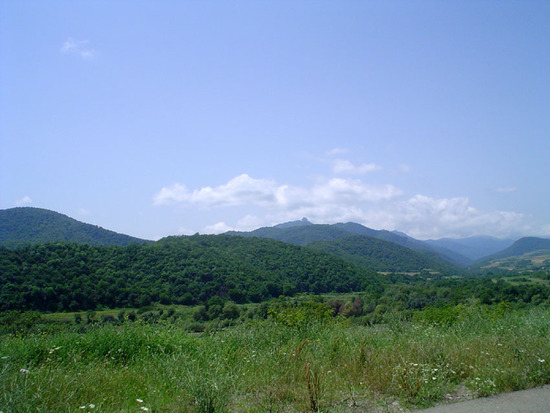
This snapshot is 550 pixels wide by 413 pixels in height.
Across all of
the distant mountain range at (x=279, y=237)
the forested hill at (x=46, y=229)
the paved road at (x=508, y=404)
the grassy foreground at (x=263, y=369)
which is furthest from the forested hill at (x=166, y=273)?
the paved road at (x=508, y=404)

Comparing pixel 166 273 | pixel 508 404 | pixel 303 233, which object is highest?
pixel 303 233

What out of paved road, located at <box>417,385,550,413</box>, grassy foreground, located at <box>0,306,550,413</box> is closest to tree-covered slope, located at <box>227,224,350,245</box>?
grassy foreground, located at <box>0,306,550,413</box>

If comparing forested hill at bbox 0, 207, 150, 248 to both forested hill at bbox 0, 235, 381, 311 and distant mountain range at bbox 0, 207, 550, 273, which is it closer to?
distant mountain range at bbox 0, 207, 550, 273

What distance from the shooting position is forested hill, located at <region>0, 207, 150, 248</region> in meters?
76.8

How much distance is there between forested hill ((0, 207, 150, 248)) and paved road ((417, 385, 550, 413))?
281 feet

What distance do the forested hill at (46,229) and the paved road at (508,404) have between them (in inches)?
3378

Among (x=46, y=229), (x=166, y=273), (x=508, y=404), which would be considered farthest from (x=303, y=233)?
(x=508, y=404)

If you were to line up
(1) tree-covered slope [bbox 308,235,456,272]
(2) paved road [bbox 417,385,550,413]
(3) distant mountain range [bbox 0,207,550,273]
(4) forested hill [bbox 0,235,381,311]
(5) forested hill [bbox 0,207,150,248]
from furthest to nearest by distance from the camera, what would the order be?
(1) tree-covered slope [bbox 308,235,456,272]
(3) distant mountain range [bbox 0,207,550,273]
(5) forested hill [bbox 0,207,150,248]
(4) forested hill [bbox 0,235,381,311]
(2) paved road [bbox 417,385,550,413]

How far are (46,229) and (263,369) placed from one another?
9667 cm

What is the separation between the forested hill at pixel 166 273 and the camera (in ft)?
132

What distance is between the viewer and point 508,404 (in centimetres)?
388

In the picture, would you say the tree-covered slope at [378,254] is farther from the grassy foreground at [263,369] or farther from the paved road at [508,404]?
the paved road at [508,404]

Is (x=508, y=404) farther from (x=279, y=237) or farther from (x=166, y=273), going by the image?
(x=279, y=237)

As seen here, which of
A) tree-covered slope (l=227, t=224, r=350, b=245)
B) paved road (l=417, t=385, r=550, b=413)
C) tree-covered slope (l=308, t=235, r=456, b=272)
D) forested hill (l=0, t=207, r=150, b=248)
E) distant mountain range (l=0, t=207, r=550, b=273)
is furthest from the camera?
tree-covered slope (l=227, t=224, r=350, b=245)
